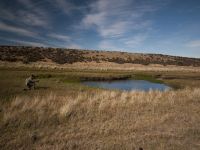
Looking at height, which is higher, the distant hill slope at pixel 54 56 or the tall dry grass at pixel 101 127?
the distant hill slope at pixel 54 56

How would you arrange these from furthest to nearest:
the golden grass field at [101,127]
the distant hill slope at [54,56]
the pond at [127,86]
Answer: the distant hill slope at [54,56]
the pond at [127,86]
the golden grass field at [101,127]

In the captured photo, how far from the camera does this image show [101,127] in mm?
9453

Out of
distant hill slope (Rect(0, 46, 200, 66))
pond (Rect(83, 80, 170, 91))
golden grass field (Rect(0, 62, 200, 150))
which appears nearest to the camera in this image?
golden grass field (Rect(0, 62, 200, 150))

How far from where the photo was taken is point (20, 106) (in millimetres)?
12680

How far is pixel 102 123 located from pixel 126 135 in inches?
69.3

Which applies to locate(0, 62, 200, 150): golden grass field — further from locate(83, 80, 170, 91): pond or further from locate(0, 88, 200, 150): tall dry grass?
locate(83, 80, 170, 91): pond

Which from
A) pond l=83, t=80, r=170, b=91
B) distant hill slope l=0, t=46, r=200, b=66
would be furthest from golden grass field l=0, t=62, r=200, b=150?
distant hill slope l=0, t=46, r=200, b=66

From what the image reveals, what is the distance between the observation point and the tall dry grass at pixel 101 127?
763cm

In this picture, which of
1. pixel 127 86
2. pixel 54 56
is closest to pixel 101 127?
pixel 127 86

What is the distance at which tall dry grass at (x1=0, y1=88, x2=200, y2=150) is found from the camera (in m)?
7.63

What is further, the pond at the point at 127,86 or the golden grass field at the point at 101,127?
the pond at the point at 127,86

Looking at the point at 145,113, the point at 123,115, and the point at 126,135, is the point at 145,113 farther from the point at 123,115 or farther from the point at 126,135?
the point at 126,135

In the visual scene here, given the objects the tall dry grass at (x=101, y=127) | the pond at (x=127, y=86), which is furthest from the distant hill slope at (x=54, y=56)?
the tall dry grass at (x=101, y=127)

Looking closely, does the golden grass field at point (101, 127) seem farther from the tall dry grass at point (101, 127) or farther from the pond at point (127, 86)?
the pond at point (127, 86)
